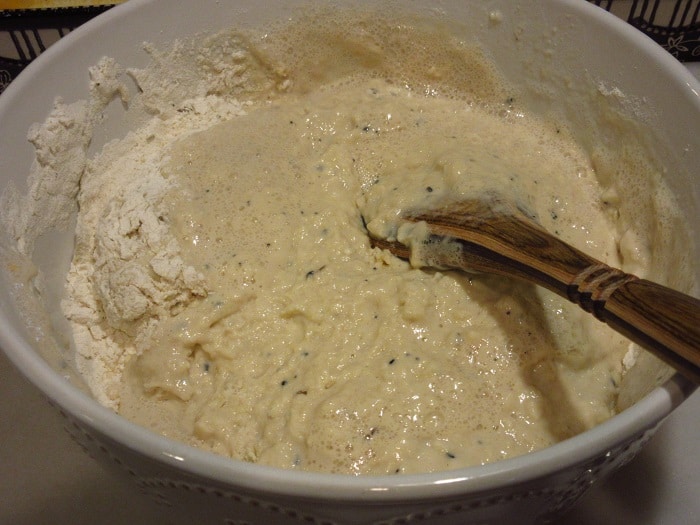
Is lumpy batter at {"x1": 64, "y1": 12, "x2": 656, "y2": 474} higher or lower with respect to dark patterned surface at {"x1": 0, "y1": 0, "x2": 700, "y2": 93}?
lower

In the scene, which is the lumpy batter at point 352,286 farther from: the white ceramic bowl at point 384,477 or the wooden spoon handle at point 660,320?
the wooden spoon handle at point 660,320

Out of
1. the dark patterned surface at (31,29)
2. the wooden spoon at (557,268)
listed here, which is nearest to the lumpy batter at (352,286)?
the wooden spoon at (557,268)

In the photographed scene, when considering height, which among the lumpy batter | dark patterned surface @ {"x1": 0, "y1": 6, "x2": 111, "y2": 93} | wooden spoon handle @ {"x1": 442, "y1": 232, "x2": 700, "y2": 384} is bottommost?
the lumpy batter

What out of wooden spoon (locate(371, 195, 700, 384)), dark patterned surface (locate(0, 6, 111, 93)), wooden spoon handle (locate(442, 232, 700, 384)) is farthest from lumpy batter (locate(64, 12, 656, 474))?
dark patterned surface (locate(0, 6, 111, 93))

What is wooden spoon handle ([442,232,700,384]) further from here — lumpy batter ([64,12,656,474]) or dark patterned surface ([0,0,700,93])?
dark patterned surface ([0,0,700,93])

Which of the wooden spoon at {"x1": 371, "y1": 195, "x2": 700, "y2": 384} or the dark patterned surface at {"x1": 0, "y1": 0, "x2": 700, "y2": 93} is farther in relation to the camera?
the dark patterned surface at {"x1": 0, "y1": 0, "x2": 700, "y2": 93}

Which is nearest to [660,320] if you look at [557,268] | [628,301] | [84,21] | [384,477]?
[628,301]
